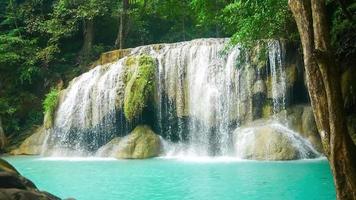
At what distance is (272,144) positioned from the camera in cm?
1262

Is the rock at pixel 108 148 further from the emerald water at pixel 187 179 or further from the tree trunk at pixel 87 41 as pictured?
the tree trunk at pixel 87 41

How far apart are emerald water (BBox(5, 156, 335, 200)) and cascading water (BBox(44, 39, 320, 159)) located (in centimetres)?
194

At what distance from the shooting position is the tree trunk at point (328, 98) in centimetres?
398

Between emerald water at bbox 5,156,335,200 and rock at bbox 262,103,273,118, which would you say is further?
rock at bbox 262,103,273,118

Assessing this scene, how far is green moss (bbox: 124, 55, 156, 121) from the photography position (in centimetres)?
1535

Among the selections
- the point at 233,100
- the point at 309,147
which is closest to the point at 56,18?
the point at 233,100

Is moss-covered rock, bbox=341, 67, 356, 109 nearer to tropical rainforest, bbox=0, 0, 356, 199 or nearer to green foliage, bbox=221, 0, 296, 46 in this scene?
tropical rainforest, bbox=0, 0, 356, 199

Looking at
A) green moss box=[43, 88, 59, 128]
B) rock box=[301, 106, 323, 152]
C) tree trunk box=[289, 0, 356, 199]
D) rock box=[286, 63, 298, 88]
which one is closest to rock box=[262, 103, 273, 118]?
rock box=[286, 63, 298, 88]

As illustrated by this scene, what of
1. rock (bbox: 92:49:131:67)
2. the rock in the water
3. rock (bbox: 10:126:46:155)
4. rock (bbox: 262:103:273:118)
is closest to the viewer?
the rock in the water

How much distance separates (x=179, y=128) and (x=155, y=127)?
85 centimetres

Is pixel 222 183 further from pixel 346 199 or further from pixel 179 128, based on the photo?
pixel 179 128

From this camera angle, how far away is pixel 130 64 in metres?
16.4

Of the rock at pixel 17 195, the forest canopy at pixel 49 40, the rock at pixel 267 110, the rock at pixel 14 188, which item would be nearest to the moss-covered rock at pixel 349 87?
the rock at pixel 267 110

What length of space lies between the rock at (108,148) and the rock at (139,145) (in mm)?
228
